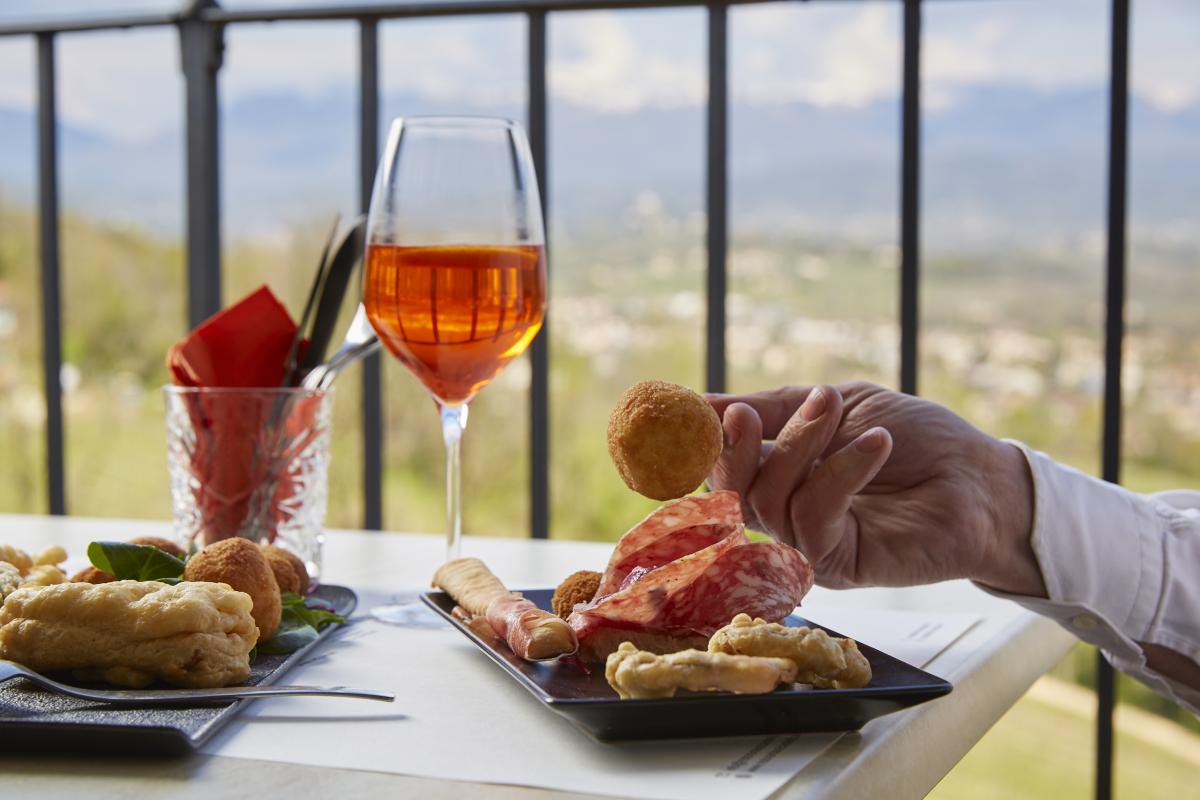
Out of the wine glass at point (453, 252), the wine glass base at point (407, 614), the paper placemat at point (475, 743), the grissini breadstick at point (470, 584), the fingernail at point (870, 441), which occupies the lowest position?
the wine glass base at point (407, 614)

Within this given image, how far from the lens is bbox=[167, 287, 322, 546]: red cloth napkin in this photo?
1.16m

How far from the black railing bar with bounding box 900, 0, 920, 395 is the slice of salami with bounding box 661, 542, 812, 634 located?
40.5 inches

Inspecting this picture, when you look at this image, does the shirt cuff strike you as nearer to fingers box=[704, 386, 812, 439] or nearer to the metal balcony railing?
fingers box=[704, 386, 812, 439]

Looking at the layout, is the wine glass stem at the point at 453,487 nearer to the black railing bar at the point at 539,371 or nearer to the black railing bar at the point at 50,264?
the black railing bar at the point at 539,371

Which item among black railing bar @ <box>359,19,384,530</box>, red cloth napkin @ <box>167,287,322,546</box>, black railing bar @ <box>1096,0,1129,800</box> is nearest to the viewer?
red cloth napkin @ <box>167,287,322,546</box>

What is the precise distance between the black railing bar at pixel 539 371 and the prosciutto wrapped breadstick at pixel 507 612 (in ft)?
3.17

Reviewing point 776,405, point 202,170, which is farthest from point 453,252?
point 202,170

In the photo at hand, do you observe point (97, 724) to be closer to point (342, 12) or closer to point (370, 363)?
point (370, 363)

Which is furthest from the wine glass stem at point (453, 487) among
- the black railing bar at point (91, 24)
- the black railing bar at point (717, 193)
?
the black railing bar at point (91, 24)

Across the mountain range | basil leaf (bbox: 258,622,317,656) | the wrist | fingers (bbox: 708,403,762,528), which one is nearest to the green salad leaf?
basil leaf (bbox: 258,622,317,656)

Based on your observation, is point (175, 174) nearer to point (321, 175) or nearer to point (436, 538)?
point (321, 175)

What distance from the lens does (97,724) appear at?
0.59 m

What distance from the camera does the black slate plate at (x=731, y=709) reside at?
59 centimetres

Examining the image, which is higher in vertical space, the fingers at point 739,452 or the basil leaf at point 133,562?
the fingers at point 739,452
